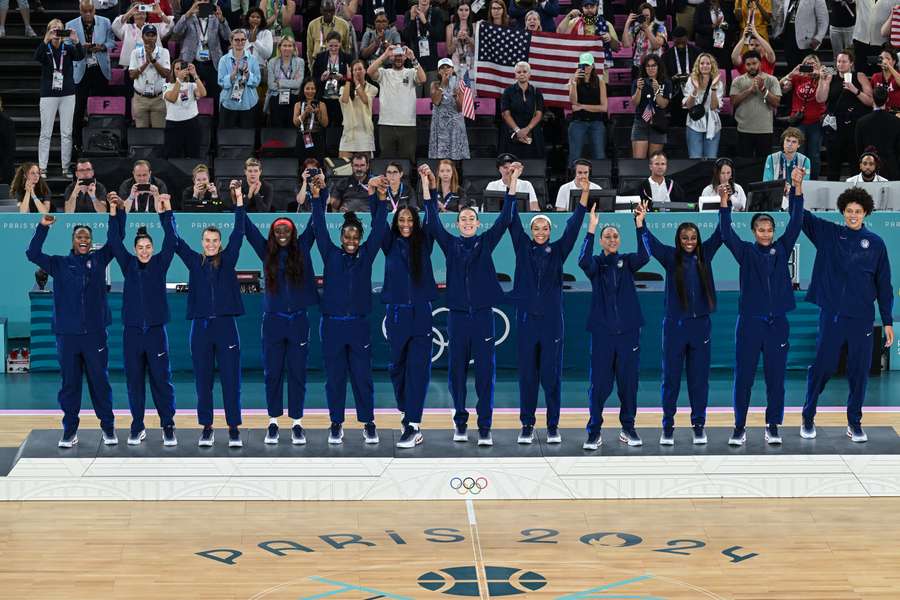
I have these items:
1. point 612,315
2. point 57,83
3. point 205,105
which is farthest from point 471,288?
point 57,83

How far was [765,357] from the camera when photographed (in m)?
10.9

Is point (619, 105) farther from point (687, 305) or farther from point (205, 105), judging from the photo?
point (687, 305)

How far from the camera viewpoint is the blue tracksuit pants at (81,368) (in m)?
10.8

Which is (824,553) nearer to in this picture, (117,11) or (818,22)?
(818,22)

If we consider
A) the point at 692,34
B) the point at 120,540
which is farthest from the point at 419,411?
the point at 692,34

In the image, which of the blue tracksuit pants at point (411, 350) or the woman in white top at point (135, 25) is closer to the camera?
the blue tracksuit pants at point (411, 350)

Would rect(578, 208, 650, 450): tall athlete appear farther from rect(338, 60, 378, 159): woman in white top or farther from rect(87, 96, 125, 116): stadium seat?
rect(87, 96, 125, 116): stadium seat

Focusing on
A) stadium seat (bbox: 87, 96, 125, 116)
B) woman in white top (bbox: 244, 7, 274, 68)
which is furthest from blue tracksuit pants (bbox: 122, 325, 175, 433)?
stadium seat (bbox: 87, 96, 125, 116)

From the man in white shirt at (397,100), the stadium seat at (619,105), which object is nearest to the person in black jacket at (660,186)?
the stadium seat at (619,105)

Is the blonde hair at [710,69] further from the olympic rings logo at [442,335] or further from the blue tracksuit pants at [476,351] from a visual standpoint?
the blue tracksuit pants at [476,351]

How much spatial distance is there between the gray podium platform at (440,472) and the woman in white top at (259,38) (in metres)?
7.44

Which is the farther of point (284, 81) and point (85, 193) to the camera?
point (284, 81)

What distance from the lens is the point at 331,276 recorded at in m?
10.8

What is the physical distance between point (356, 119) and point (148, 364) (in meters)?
6.45
